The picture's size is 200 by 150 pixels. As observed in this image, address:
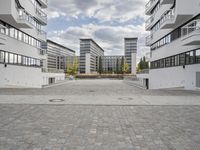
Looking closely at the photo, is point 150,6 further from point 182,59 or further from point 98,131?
point 98,131

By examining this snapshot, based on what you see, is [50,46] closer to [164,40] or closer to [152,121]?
[164,40]

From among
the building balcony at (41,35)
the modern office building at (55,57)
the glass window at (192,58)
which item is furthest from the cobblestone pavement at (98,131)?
the modern office building at (55,57)

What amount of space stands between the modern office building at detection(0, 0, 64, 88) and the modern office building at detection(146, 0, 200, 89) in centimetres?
1688

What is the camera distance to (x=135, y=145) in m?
4.82

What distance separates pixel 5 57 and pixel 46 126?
1650 cm

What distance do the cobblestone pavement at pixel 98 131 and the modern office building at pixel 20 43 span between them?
1314cm

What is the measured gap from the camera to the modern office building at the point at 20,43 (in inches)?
752

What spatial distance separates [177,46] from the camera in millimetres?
21688

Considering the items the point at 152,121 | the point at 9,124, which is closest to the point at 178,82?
the point at 152,121

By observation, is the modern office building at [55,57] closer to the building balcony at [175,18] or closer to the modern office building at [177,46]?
the modern office building at [177,46]

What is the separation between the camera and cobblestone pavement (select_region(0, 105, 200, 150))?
188 inches

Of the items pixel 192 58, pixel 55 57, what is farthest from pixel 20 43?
Answer: pixel 55 57

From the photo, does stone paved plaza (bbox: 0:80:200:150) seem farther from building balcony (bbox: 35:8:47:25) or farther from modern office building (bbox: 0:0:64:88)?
building balcony (bbox: 35:8:47:25)

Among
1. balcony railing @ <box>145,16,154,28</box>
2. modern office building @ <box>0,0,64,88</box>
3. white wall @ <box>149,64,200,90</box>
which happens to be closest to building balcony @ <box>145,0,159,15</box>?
balcony railing @ <box>145,16,154,28</box>
